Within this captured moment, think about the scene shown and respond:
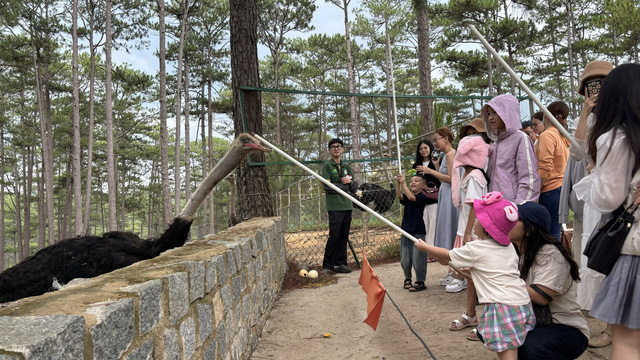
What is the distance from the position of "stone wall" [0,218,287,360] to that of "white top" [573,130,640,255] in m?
1.75

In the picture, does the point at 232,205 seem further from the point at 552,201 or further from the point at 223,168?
the point at 552,201

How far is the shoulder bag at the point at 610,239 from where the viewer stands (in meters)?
1.65

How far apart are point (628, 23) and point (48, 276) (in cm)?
2136

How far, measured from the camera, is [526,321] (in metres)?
2.06

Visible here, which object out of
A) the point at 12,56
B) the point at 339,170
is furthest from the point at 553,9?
the point at 12,56

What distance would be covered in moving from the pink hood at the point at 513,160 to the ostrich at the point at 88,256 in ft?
5.81

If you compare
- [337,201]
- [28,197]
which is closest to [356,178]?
[337,201]

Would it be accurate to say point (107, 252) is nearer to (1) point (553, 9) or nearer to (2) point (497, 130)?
(2) point (497, 130)

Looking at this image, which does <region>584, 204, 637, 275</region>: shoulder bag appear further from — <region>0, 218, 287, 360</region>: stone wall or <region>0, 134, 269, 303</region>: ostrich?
<region>0, 134, 269, 303</region>: ostrich

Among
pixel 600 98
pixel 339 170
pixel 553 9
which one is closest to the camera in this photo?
pixel 600 98

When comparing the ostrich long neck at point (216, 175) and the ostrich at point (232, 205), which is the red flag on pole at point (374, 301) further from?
the ostrich at point (232, 205)

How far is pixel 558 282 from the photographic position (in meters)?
2.12

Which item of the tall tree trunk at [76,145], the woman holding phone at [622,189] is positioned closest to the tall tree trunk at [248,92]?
the woman holding phone at [622,189]

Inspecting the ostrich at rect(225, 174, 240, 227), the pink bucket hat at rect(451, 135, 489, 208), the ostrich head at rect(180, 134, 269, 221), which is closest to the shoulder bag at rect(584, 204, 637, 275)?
the pink bucket hat at rect(451, 135, 489, 208)
